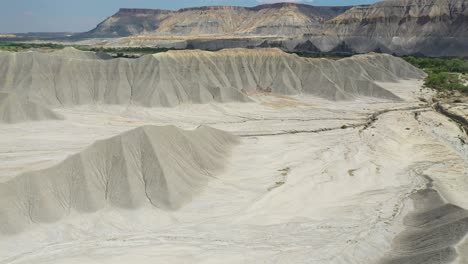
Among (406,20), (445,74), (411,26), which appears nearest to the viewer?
(445,74)

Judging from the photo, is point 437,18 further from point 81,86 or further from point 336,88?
point 81,86

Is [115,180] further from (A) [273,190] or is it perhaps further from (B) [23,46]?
(B) [23,46]

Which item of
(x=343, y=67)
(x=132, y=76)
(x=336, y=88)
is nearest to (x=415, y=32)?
(x=343, y=67)

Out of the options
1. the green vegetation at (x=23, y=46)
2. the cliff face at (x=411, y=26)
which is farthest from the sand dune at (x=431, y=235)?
the cliff face at (x=411, y=26)

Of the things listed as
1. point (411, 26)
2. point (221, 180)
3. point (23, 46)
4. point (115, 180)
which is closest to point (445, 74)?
point (411, 26)

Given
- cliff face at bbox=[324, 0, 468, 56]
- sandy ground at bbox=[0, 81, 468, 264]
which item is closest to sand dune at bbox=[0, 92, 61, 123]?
sandy ground at bbox=[0, 81, 468, 264]

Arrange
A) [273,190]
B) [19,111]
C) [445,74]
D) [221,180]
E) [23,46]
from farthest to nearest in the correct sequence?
[23,46] → [445,74] → [19,111] → [221,180] → [273,190]
